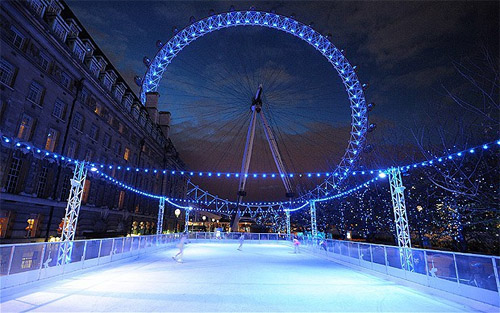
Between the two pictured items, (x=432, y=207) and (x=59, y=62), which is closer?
(x=59, y=62)

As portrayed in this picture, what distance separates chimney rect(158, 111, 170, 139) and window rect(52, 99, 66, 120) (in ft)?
118

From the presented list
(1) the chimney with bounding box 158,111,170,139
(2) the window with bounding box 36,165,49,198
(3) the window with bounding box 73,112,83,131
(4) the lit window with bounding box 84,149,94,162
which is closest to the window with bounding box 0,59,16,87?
(2) the window with bounding box 36,165,49,198

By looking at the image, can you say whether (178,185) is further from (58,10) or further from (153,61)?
(58,10)

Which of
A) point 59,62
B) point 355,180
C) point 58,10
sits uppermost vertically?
point 58,10

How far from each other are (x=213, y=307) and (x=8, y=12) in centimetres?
2386

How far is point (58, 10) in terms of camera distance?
992 inches

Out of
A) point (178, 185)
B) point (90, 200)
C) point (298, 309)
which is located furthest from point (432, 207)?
point (178, 185)

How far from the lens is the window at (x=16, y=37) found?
749 inches

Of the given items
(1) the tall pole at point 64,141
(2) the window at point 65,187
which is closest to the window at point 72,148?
(1) the tall pole at point 64,141

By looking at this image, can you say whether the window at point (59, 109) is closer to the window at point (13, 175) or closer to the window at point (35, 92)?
the window at point (35, 92)

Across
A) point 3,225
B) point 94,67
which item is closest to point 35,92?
point 94,67

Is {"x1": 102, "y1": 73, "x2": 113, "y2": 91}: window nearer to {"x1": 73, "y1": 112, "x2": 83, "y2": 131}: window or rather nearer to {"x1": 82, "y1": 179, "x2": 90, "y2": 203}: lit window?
{"x1": 73, "y1": 112, "x2": 83, "y2": 131}: window

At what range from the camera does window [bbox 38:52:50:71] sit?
860 inches

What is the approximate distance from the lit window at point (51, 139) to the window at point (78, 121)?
287 centimetres
